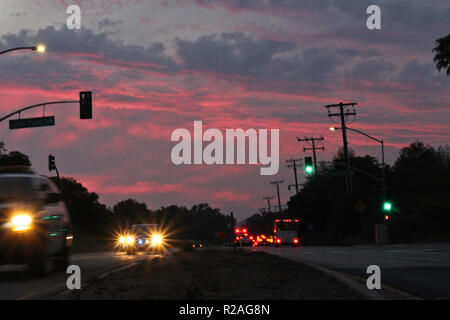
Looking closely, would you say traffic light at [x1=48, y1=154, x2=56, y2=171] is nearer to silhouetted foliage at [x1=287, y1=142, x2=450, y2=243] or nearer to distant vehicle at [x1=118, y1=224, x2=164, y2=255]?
distant vehicle at [x1=118, y1=224, x2=164, y2=255]

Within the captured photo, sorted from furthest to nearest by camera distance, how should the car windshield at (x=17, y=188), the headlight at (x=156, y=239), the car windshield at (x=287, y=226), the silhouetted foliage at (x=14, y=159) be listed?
the silhouetted foliage at (x=14, y=159)
the car windshield at (x=287, y=226)
the headlight at (x=156, y=239)
the car windshield at (x=17, y=188)

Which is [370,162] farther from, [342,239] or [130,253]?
[130,253]

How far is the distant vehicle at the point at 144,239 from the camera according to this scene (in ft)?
117

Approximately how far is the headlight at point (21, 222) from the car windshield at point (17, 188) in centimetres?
44

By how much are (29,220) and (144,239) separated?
70.6 ft

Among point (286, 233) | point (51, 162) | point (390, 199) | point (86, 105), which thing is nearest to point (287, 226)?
point (286, 233)

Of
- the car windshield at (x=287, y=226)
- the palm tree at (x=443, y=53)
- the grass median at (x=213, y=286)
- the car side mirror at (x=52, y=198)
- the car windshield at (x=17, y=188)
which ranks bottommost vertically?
the car windshield at (x=287, y=226)

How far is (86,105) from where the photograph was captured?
115ft

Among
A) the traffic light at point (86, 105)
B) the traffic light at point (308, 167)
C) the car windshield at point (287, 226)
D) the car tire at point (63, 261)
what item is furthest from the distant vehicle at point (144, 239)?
the car windshield at point (287, 226)

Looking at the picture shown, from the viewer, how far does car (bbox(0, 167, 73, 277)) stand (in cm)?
1434

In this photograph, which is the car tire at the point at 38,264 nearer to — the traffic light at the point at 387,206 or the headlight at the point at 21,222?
the headlight at the point at 21,222

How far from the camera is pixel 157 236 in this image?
36.7 metres
